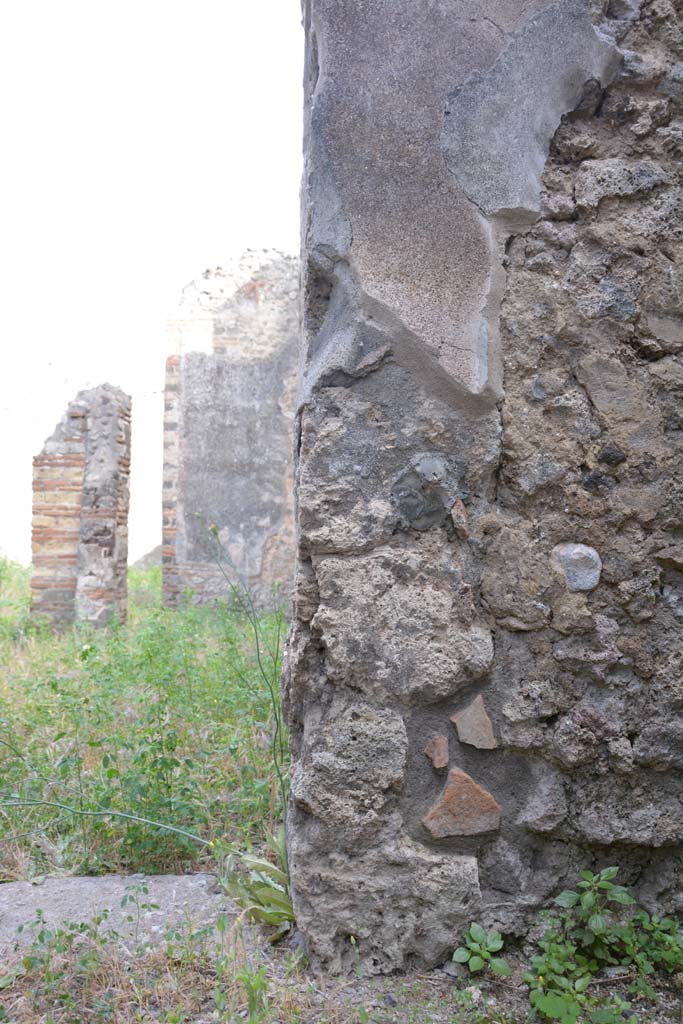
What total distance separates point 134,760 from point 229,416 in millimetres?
7041

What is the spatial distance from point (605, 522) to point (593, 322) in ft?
1.50

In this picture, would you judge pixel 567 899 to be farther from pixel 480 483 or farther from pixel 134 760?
pixel 134 760

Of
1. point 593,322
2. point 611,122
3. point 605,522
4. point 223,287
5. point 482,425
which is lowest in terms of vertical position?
point 605,522

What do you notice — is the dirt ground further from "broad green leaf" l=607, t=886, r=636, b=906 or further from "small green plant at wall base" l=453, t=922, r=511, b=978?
"broad green leaf" l=607, t=886, r=636, b=906

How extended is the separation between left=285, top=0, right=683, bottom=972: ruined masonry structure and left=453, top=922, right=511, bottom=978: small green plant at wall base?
4 centimetres

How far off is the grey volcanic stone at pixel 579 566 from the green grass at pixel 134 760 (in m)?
1.07

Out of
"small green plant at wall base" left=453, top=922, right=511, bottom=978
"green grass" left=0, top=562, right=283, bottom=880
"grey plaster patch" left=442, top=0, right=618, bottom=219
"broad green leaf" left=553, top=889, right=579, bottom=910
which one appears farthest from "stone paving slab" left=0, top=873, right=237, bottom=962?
"grey plaster patch" left=442, top=0, right=618, bottom=219

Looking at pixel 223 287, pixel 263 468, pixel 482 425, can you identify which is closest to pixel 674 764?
pixel 482 425

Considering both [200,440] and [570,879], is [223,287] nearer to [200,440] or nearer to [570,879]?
[200,440]

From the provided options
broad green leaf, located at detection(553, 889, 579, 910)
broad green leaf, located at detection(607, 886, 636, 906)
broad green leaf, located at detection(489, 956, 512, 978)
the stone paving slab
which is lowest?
the stone paving slab

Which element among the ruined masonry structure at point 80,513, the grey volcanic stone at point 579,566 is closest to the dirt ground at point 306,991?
the grey volcanic stone at point 579,566

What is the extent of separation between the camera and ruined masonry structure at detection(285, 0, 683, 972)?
184 centimetres

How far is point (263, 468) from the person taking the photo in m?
9.48

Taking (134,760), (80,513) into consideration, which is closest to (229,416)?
(80,513)
